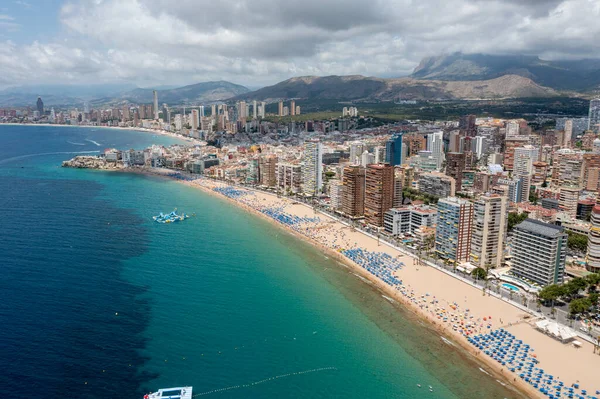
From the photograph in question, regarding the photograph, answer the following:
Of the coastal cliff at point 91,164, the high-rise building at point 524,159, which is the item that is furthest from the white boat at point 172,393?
the coastal cliff at point 91,164

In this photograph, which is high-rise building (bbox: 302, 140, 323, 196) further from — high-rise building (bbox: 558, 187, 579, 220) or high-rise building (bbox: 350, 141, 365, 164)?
high-rise building (bbox: 558, 187, 579, 220)

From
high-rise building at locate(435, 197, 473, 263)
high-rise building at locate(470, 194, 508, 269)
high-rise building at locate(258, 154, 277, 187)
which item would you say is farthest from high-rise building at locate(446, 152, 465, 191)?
high-rise building at locate(470, 194, 508, 269)

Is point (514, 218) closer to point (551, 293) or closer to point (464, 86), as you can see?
point (551, 293)

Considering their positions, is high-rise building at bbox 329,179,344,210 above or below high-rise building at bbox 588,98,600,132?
below

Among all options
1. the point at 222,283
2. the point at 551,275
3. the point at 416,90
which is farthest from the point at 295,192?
the point at 416,90

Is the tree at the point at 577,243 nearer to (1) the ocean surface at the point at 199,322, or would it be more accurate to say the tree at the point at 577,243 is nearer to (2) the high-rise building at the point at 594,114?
(1) the ocean surface at the point at 199,322

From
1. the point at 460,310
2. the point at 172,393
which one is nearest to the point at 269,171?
the point at 460,310
